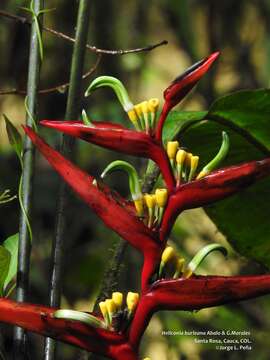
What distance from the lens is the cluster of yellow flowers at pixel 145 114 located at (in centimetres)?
67

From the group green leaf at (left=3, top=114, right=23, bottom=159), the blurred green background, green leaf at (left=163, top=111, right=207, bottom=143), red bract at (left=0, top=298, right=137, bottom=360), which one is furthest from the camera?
the blurred green background

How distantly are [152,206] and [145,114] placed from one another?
67 millimetres

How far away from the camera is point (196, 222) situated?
7.28ft

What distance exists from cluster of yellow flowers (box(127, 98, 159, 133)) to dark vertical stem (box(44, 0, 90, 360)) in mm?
97

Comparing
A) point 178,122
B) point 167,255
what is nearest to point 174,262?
point 167,255

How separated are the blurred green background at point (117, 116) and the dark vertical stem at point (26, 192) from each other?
915mm

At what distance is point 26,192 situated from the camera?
75cm

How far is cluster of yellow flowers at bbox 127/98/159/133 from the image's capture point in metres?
0.67

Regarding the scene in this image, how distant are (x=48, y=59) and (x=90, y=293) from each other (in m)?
0.64

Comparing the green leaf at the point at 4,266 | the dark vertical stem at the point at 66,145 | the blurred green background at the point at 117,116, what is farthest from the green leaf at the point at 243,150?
the blurred green background at the point at 117,116

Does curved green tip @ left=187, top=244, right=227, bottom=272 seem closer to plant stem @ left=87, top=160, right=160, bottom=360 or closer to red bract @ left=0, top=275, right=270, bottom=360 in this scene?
red bract @ left=0, top=275, right=270, bottom=360

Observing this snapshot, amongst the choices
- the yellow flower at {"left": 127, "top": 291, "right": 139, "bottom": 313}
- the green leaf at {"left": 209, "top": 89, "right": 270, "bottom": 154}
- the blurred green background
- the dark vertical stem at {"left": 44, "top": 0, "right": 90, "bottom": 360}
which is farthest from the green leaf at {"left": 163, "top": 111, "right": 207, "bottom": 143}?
the blurred green background

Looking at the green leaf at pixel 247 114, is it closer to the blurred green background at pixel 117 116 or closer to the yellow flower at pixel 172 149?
the yellow flower at pixel 172 149

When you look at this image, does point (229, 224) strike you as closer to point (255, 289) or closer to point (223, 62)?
point (255, 289)
